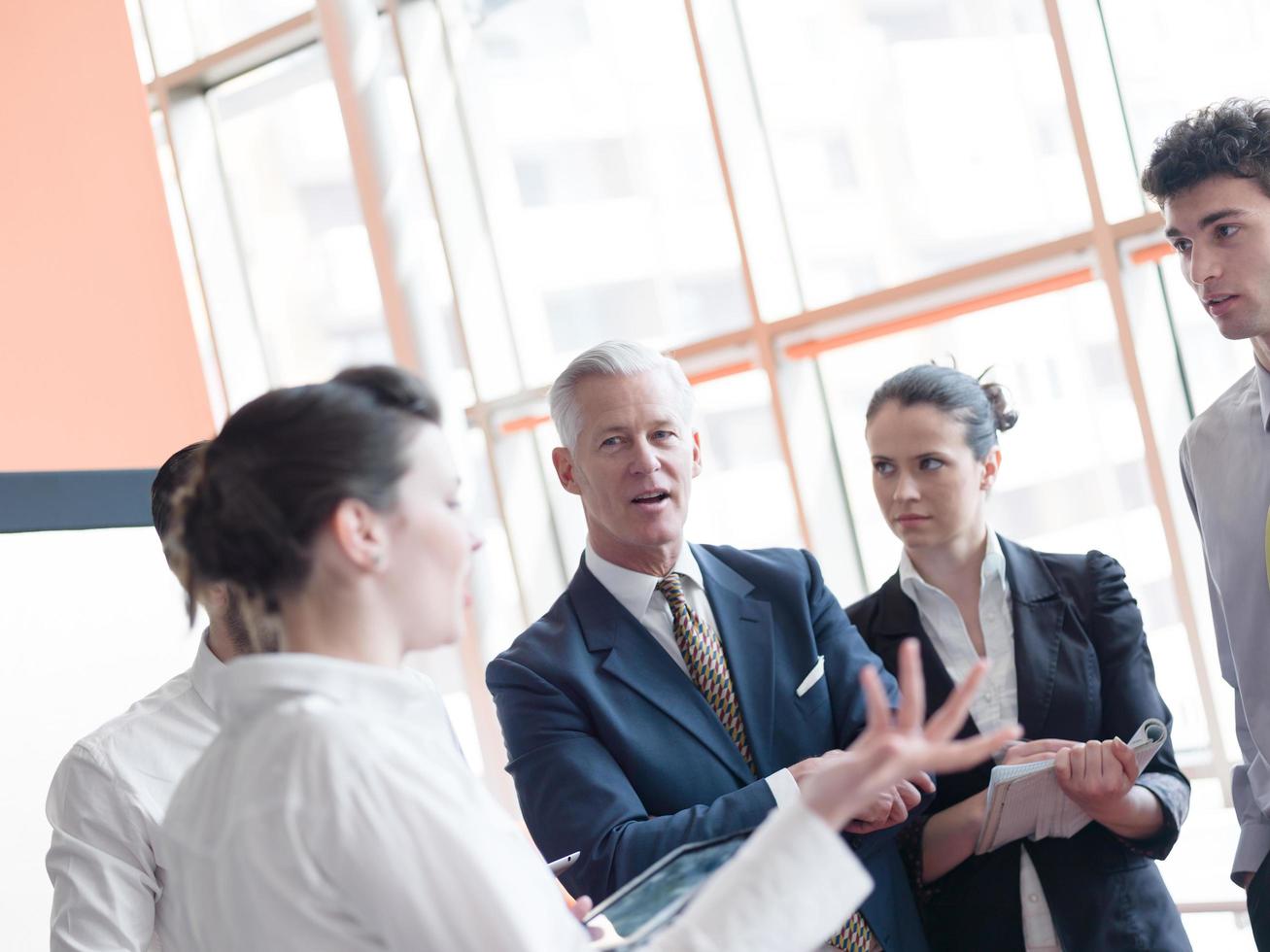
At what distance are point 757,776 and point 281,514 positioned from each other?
1164 mm

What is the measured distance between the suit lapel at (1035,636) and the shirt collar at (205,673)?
1450mm

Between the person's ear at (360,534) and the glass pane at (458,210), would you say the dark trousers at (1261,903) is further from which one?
the glass pane at (458,210)

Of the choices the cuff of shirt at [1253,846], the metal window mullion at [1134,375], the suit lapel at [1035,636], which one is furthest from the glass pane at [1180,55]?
the cuff of shirt at [1253,846]

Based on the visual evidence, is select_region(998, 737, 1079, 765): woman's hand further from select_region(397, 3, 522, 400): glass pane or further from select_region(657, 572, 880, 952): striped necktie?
select_region(397, 3, 522, 400): glass pane

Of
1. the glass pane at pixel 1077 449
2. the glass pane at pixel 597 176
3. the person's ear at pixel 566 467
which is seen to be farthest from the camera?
the glass pane at pixel 597 176

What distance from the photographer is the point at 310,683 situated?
123 centimetres

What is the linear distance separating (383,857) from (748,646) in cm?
123

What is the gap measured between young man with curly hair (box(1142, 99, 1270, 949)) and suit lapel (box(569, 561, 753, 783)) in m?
1.00

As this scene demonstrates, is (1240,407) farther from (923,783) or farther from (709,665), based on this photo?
(709,665)

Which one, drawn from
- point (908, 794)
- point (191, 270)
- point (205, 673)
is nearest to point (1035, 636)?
point (908, 794)

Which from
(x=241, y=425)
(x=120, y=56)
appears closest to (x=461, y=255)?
(x=120, y=56)

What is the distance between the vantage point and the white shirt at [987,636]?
2.48m

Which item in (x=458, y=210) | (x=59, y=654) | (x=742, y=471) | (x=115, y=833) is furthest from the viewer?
(x=458, y=210)

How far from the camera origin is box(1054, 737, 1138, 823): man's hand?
86.4 inches
